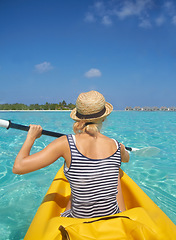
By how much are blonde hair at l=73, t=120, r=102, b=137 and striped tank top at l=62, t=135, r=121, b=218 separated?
4.9 inches

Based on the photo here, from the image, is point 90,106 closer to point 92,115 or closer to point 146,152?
point 92,115

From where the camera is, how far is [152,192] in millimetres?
3193

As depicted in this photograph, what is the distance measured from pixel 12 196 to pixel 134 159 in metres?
3.02

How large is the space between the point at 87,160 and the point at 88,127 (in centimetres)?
23

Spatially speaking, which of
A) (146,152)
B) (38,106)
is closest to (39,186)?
(146,152)

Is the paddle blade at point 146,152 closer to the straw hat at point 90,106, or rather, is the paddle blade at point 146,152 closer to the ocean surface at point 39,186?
the ocean surface at point 39,186

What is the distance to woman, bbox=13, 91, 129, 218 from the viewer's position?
1201 millimetres

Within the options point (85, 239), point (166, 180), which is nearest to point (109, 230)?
point (85, 239)

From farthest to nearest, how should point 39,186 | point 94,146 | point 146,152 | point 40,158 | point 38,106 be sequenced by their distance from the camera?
point 38,106 < point 146,152 < point 39,186 < point 94,146 < point 40,158

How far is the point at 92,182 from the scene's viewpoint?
1.24 meters

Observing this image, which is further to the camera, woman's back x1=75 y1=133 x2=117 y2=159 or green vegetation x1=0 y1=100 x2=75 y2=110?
green vegetation x1=0 y1=100 x2=75 y2=110

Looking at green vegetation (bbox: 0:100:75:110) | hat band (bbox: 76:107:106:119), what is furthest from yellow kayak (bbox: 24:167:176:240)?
green vegetation (bbox: 0:100:75:110)

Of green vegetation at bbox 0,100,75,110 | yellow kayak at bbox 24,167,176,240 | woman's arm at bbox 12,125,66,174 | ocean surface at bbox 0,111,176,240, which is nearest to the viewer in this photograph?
yellow kayak at bbox 24,167,176,240

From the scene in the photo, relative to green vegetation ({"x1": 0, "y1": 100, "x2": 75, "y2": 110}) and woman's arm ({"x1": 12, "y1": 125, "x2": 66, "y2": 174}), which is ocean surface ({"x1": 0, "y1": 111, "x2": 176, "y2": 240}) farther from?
green vegetation ({"x1": 0, "y1": 100, "x2": 75, "y2": 110})
